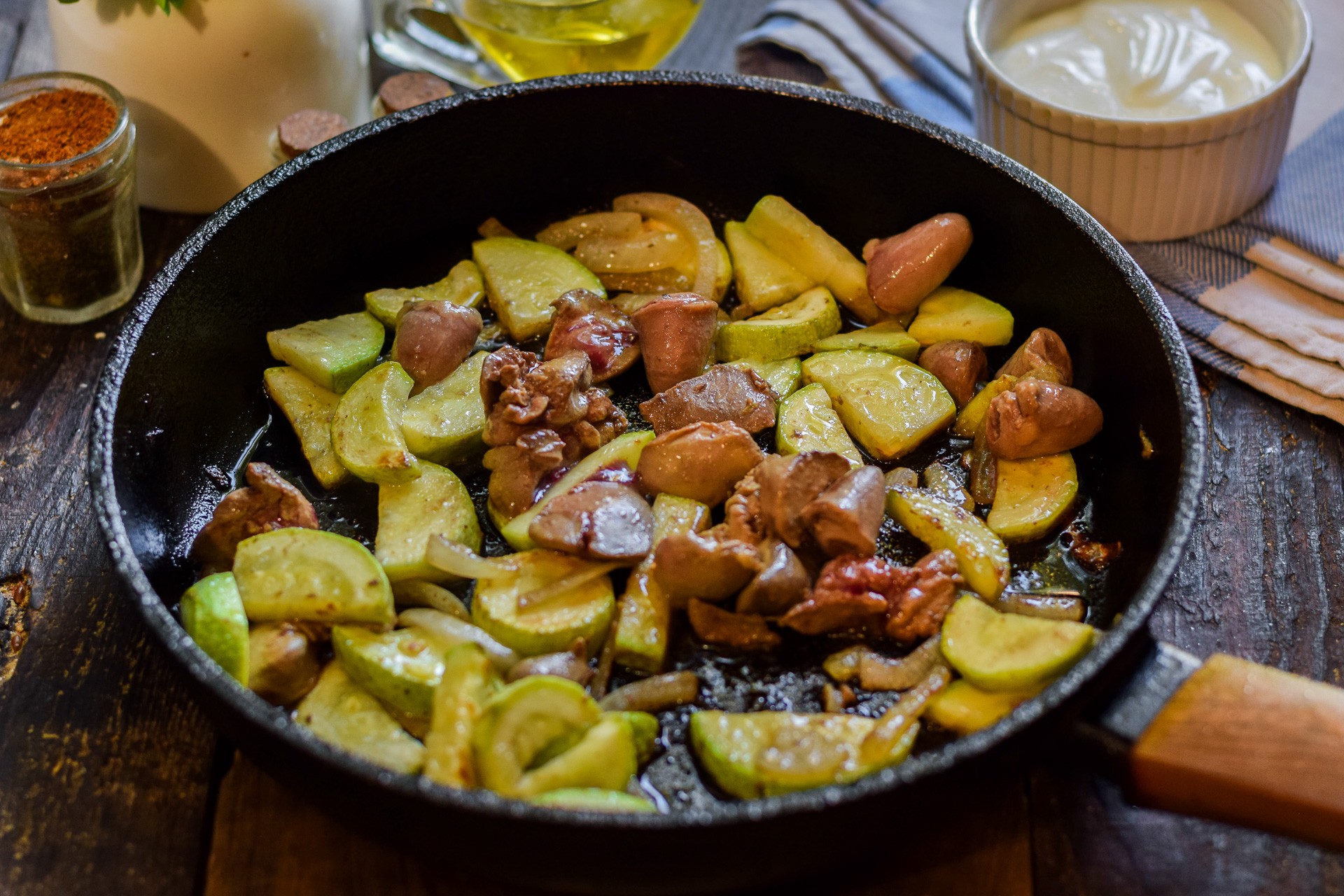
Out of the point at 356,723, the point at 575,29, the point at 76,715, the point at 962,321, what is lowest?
the point at 76,715

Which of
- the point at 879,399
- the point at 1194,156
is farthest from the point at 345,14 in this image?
the point at 1194,156

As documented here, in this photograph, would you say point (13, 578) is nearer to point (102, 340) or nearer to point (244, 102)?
point (102, 340)

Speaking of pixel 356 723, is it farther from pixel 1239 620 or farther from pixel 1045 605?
pixel 1239 620

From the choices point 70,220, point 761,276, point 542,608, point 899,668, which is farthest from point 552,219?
point 899,668

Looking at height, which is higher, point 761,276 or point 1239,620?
point 761,276

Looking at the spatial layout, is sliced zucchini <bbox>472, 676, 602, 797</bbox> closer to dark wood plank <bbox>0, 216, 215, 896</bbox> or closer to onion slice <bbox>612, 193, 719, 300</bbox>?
dark wood plank <bbox>0, 216, 215, 896</bbox>

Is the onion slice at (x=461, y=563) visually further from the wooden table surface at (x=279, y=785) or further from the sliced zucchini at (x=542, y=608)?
the wooden table surface at (x=279, y=785)
